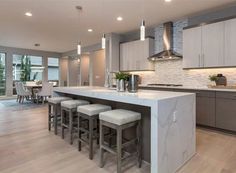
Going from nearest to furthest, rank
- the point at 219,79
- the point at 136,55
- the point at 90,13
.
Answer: the point at 219,79
the point at 90,13
the point at 136,55

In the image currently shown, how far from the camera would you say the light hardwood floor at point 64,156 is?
2.12m

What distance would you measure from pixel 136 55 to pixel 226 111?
9.85 ft

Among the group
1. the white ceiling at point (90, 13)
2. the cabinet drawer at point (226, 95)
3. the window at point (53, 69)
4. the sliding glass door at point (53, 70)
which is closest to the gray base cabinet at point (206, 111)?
the cabinet drawer at point (226, 95)

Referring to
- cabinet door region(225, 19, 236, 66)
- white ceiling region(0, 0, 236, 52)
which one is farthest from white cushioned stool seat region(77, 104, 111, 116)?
cabinet door region(225, 19, 236, 66)

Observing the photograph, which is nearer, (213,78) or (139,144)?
(139,144)

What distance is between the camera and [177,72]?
15.6 feet

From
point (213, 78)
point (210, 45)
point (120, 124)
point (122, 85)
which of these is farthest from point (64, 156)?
point (210, 45)

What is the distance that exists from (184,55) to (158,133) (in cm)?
313

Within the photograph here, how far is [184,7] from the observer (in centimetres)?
374

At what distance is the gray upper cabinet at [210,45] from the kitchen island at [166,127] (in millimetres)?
1929

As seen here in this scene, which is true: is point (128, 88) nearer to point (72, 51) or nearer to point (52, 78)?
point (72, 51)

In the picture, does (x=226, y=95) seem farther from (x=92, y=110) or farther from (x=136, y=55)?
(x=136, y=55)

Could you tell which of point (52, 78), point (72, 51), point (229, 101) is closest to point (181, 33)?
point (229, 101)

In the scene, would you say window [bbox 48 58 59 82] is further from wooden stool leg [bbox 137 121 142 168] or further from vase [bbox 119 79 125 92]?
wooden stool leg [bbox 137 121 142 168]
